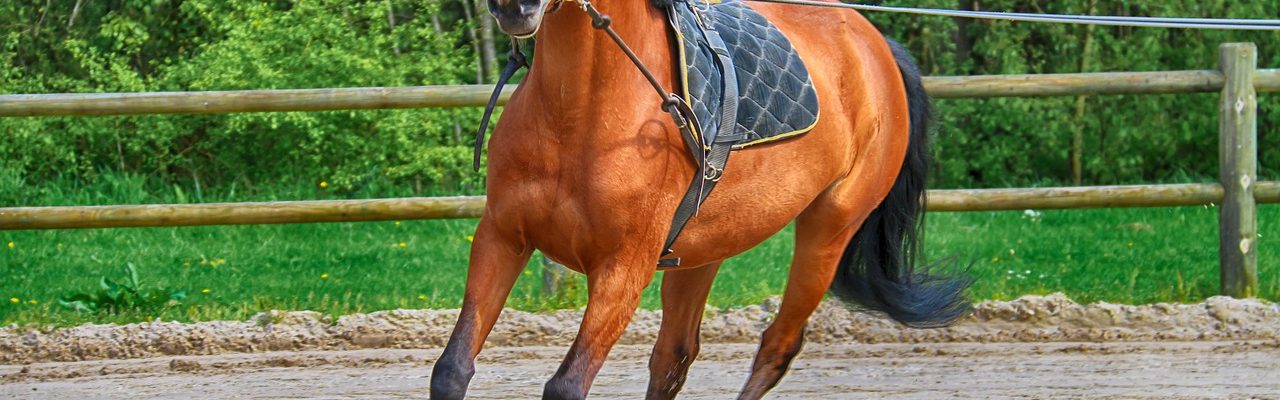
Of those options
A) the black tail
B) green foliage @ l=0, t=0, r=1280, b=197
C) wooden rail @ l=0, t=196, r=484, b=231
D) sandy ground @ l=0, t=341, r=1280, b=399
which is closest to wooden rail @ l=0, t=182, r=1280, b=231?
wooden rail @ l=0, t=196, r=484, b=231

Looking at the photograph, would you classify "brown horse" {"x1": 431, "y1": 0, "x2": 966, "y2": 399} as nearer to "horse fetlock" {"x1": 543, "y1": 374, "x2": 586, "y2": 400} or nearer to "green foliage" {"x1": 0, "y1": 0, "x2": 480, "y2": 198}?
"horse fetlock" {"x1": 543, "y1": 374, "x2": 586, "y2": 400}

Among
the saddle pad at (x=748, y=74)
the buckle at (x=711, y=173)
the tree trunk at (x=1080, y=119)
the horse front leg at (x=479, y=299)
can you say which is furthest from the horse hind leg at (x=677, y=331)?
the tree trunk at (x=1080, y=119)

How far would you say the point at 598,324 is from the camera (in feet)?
11.1

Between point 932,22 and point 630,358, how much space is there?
519 cm

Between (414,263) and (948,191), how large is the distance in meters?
2.66

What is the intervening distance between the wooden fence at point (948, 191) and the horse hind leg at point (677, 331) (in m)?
1.85

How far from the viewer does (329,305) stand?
6.29 m

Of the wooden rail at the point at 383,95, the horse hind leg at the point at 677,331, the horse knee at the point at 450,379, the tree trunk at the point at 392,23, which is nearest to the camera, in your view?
the horse knee at the point at 450,379

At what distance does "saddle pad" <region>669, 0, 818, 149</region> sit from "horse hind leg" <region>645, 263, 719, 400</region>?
70 centimetres

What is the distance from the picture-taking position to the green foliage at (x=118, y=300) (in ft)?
20.2

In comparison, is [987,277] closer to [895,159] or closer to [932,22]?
[895,159]

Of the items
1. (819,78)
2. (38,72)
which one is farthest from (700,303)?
(38,72)

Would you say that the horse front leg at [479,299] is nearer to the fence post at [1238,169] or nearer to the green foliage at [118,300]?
the green foliage at [118,300]

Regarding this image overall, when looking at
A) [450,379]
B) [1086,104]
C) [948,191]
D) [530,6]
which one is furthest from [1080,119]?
[530,6]
